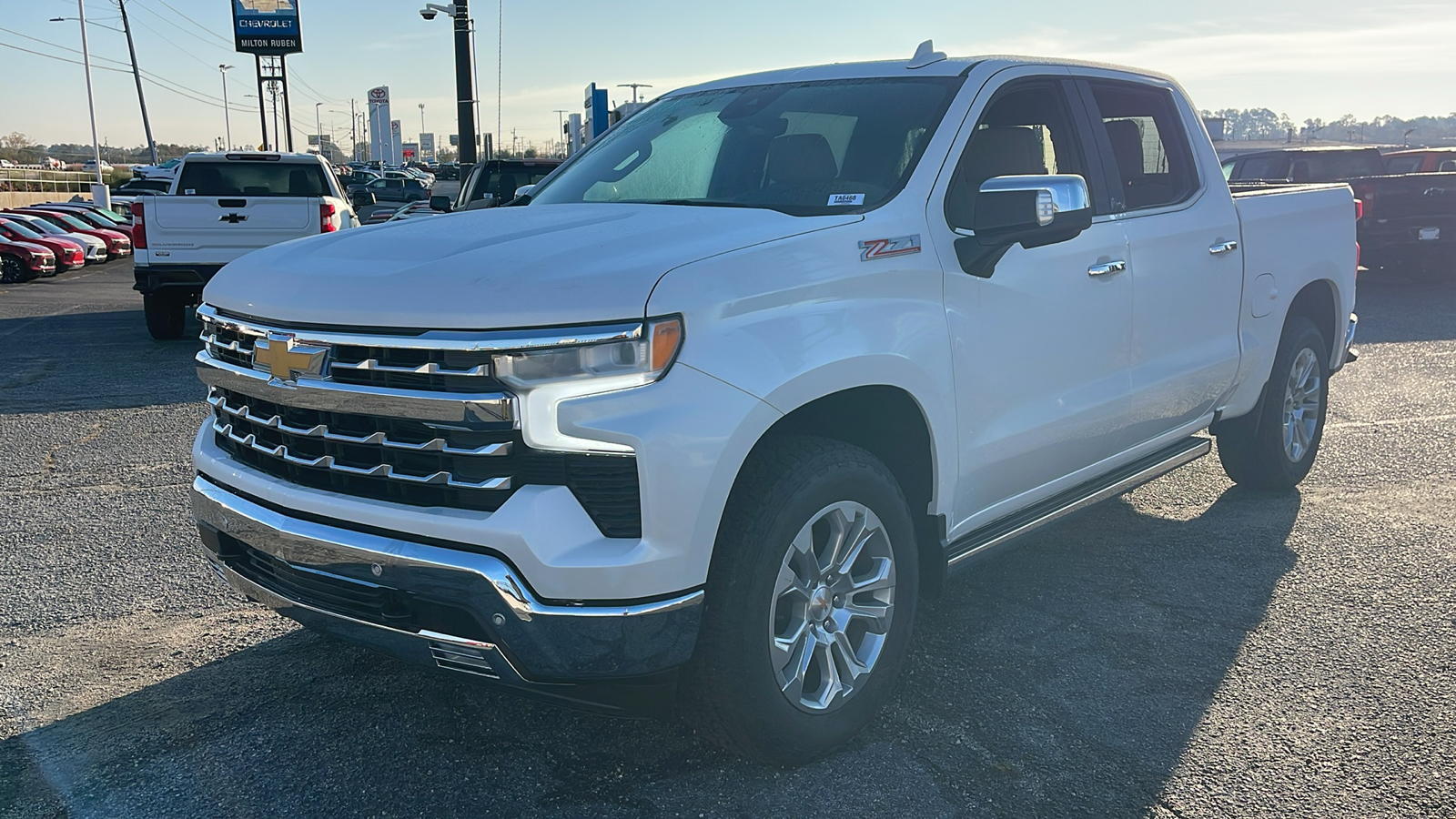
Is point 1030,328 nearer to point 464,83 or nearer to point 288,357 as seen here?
point 288,357

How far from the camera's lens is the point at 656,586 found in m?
2.71

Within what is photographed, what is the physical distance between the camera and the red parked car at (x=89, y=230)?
27.6 m

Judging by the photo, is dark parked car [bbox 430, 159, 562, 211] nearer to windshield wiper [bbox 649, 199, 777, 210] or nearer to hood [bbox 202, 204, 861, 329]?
windshield wiper [bbox 649, 199, 777, 210]

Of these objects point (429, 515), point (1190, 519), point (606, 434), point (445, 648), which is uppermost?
point (606, 434)

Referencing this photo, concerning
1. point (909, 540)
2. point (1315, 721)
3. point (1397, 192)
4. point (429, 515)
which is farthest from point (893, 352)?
point (1397, 192)

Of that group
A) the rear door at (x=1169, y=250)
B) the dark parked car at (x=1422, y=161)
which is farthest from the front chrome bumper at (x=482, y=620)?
the dark parked car at (x=1422, y=161)

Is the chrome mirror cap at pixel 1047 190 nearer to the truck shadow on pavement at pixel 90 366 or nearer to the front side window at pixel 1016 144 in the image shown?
the front side window at pixel 1016 144

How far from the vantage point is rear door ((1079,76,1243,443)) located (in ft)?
14.5

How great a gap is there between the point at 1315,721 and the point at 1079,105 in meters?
2.29

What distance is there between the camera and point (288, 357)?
2.95 metres

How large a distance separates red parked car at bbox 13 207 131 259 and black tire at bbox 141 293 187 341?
16.7m

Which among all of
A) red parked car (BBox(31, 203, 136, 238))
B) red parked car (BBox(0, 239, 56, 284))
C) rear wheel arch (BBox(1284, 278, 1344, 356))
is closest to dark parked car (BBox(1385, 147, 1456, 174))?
rear wheel arch (BBox(1284, 278, 1344, 356))

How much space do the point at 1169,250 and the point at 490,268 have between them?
9.39 feet

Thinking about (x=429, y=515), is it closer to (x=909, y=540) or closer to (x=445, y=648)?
(x=445, y=648)
